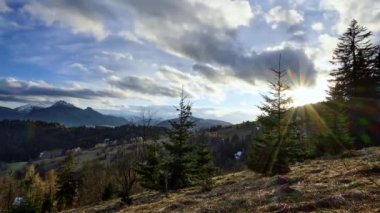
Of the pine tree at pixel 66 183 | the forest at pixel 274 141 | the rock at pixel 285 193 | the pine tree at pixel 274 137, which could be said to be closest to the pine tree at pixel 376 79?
the forest at pixel 274 141

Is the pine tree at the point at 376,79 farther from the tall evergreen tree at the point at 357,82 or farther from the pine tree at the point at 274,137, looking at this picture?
the pine tree at the point at 274,137

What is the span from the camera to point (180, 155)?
148 ft

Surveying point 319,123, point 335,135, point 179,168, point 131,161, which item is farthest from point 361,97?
point 131,161

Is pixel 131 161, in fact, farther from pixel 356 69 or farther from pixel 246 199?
pixel 356 69

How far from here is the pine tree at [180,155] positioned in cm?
4456

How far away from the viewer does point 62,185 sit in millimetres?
80375

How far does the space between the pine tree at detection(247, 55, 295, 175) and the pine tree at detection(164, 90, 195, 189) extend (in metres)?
10.3

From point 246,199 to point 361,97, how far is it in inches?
1637

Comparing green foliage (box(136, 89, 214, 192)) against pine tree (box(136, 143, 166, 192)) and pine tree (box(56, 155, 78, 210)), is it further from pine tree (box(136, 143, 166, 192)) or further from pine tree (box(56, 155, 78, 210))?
pine tree (box(56, 155, 78, 210))

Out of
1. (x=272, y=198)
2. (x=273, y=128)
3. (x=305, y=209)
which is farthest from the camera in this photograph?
(x=273, y=128)

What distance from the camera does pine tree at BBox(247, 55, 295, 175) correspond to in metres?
34.3

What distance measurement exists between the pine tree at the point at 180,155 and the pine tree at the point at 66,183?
134 ft

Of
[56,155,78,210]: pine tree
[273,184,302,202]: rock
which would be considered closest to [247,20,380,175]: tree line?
[273,184,302,202]: rock

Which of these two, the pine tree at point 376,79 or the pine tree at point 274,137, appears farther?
the pine tree at point 376,79
